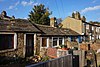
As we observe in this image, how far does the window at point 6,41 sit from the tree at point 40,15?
92.5ft

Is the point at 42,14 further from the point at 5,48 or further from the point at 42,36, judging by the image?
the point at 5,48

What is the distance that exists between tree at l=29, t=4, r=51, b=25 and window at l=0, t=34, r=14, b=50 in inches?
1110

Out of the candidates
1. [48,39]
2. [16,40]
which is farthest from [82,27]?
[16,40]

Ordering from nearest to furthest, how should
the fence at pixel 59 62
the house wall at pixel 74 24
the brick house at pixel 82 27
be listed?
the fence at pixel 59 62
the house wall at pixel 74 24
the brick house at pixel 82 27

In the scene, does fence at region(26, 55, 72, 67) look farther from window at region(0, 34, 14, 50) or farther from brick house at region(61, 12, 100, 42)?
brick house at region(61, 12, 100, 42)

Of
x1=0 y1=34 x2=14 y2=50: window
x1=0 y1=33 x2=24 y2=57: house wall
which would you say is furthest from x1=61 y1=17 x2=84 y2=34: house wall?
x1=0 y1=34 x2=14 y2=50: window

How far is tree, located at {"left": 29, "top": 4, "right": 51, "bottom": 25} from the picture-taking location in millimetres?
44291

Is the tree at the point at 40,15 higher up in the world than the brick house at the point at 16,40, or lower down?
higher up

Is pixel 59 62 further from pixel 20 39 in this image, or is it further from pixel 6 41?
pixel 20 39

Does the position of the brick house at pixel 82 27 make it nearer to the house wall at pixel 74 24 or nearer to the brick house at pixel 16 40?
the house wall at pixel 74 24

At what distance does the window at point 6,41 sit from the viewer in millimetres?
14820

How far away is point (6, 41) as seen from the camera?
1530 centimetres

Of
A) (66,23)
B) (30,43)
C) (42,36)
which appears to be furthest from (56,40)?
(66,23)

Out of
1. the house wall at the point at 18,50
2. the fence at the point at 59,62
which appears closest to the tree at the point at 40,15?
the house wall at the point at 18,50
